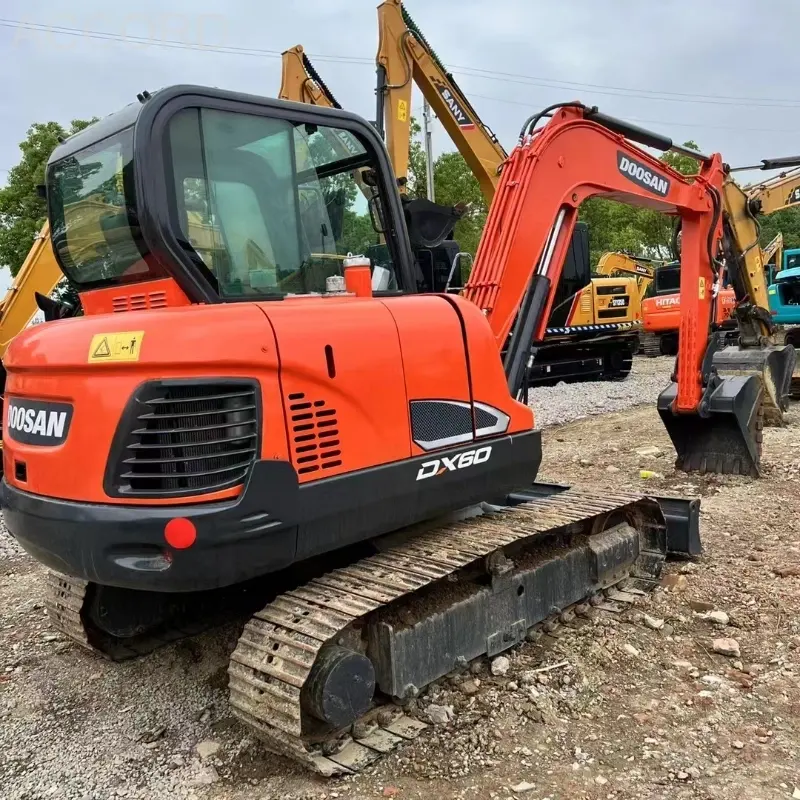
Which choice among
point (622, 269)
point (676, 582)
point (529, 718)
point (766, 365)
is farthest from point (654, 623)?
point (622, 269)

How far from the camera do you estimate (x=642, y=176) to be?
5.95 metres

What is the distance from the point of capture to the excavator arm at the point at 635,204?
4.75m

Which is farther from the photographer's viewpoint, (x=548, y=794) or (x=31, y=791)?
(x=31, y=791)

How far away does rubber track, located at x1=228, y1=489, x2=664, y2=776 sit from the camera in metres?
2.88

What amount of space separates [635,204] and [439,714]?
14.0 ft

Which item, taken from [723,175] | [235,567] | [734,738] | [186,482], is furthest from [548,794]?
[723,175]

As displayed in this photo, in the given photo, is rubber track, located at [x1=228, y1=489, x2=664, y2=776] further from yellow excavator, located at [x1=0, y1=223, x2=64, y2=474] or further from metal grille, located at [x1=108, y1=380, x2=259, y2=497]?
yellow excavator, located at [x1=0, y1=223, x2=64, y2=474]

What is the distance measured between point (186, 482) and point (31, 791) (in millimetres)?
1389

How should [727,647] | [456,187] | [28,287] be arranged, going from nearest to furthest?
1. [727,647]
2. [28,287]
3. [456,187]

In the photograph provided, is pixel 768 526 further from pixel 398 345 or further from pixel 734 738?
pixel 398 345

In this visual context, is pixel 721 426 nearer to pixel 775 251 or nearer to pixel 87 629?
pixel 87 629

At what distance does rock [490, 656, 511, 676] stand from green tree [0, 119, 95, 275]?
19392 mm

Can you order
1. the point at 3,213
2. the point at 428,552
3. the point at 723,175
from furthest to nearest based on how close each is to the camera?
1. the point at 3,213
2. the point at 723,175
3. the point at 428,552

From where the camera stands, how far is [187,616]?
13.8ft
